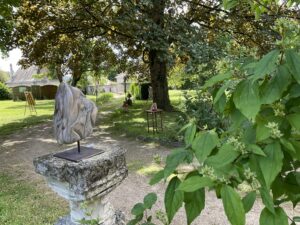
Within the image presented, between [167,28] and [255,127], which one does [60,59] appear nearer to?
[167,28]

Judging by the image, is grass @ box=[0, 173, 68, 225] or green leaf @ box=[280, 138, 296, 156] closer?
green leaf @ box=[280, 138, 296, 156]

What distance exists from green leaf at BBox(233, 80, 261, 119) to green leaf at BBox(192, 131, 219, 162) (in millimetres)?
174

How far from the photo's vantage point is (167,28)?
10.7 metres

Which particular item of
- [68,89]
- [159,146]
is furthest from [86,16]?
[68,89]

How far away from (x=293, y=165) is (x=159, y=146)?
7622 mm

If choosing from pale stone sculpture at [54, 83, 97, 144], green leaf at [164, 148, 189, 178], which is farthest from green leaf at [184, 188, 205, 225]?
pale stone sculpture at [54, 83, 97, 144]

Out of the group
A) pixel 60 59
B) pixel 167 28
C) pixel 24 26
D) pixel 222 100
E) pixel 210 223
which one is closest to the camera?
pixel 222 100

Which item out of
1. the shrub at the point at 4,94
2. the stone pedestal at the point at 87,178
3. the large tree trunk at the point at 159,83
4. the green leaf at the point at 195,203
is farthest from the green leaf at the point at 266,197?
the shrub at the point at 4,94

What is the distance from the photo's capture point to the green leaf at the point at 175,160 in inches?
47.6

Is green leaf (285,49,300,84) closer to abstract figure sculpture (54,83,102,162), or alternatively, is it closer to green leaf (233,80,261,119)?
green leaf (233,80,261,119)

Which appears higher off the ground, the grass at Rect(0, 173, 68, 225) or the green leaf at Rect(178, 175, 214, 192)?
the green leaf at Rect(178, 175, 214, 192)

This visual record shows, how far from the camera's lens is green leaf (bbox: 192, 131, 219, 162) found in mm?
1104

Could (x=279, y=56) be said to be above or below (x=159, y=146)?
above

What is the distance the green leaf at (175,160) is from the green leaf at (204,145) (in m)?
0.08
